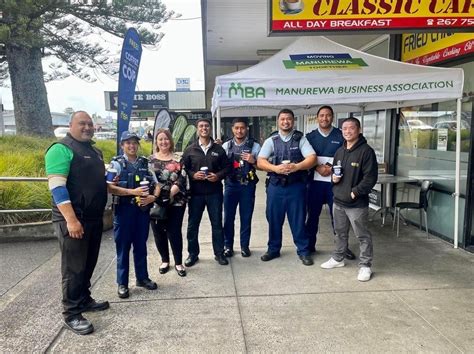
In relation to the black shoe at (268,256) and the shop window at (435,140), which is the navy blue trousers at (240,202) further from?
the shop window at (435,140)

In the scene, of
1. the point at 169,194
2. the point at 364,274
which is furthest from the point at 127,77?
the point at 364,274

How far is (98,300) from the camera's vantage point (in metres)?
3.76

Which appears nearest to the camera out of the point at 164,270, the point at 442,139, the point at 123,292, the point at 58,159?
the point at 58,159

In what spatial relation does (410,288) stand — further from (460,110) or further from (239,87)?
(239,87)

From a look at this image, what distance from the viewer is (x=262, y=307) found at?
3568mm

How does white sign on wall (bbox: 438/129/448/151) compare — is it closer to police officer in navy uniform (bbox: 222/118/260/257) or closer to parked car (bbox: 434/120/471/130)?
parked car (bbox: 434/120/471/130)

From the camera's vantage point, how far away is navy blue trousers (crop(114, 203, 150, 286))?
12.1 ft

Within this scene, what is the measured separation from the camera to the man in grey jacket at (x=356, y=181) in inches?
159

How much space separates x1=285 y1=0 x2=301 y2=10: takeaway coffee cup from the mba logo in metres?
1.01

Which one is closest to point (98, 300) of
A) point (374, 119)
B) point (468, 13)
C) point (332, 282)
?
point (332, 282)

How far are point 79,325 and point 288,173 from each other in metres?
2.60

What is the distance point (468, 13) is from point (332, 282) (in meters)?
3.10

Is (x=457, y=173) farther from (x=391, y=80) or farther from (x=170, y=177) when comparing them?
(x=170, y=177)

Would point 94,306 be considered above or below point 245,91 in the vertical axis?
below
